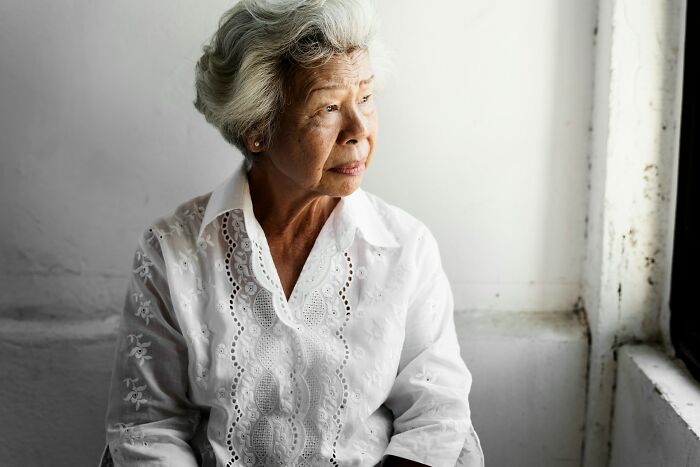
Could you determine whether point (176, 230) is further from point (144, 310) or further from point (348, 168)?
point (348, 168)

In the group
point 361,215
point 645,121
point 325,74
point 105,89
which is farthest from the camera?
point 105,89

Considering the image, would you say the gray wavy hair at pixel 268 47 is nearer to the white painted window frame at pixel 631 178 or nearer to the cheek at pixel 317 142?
the cheek at pixel 317 142

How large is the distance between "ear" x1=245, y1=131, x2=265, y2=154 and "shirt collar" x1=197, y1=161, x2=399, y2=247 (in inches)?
3.6

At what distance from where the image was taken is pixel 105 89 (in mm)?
2055

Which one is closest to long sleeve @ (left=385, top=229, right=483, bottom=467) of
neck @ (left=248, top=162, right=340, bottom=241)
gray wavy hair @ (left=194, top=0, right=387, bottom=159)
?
neck @ (left=248, top=162, right=340, bottom=241)

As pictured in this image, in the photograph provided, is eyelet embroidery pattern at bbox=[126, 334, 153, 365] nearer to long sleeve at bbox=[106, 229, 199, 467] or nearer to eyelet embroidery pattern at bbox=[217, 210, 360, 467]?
long sleeve at bbox=[106, 229, 199, 467]

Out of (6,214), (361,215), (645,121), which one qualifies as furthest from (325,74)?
(6,214)

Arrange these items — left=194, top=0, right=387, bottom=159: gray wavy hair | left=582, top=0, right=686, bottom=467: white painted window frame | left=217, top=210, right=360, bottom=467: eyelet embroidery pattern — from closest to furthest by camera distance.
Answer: left=194, top=0, right=387, bottom=159: gray wavy hair, left=217, top=210, right=360, bottom=467: eyelet embroidery pattern, left=582, top=0, right=686, bottom=467: white painted window frame

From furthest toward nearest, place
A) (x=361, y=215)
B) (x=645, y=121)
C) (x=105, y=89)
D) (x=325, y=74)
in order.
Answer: (x=105, y=89) < (x=645, y=121) < (x=361, y=215) < (x=325, y=74)

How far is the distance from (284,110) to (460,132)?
0.63 m

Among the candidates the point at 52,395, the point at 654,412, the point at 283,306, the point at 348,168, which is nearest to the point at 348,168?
the point at 348,168

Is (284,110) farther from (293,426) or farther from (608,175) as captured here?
(608,175)

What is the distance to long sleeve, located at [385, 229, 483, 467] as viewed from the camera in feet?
5.33

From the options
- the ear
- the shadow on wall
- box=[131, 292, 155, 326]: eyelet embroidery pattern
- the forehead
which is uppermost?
the forehead
